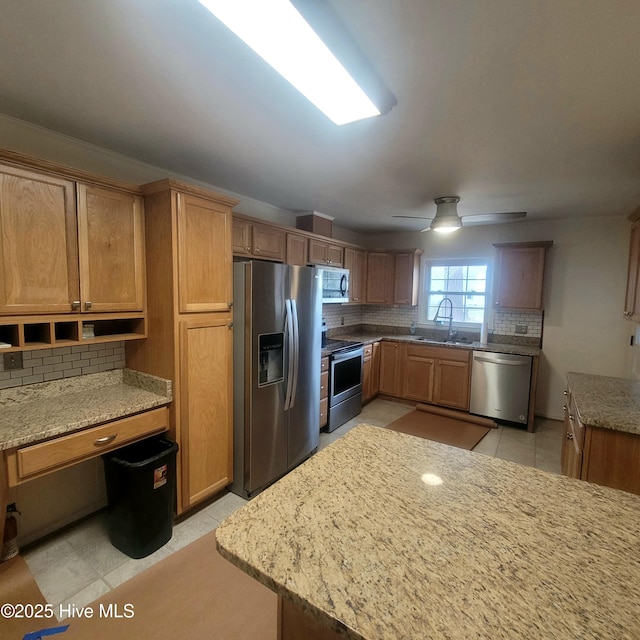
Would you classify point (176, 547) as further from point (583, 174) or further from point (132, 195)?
point (583, 174)

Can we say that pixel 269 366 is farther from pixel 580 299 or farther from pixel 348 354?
pixel 580 299

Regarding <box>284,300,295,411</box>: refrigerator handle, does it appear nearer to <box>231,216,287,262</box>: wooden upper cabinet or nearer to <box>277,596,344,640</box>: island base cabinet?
<box>231,216,287,262</box>: wooden upper cabinet

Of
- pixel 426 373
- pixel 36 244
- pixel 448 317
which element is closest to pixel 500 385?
pixel 426 373

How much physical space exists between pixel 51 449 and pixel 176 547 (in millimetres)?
971

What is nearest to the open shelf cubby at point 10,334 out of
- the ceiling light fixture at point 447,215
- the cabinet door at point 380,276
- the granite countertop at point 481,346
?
the ceiling light fixture at point 447,215

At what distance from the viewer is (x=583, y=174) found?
8.22 feet

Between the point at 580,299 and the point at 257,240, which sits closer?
the point at 257,240

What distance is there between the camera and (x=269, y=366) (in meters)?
2.61

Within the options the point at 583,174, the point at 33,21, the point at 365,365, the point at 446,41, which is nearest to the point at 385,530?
the point at 446,41

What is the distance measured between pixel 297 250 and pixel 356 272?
1.40 meters

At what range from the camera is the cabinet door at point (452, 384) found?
4.24 meters

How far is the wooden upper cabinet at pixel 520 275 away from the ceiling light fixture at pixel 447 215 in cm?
141

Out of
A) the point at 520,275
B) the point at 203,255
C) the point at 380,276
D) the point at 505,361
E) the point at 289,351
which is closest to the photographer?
the point at 203,255

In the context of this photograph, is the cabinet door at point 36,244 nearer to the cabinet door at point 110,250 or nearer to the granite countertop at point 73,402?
the cabinet door at point 110,250
